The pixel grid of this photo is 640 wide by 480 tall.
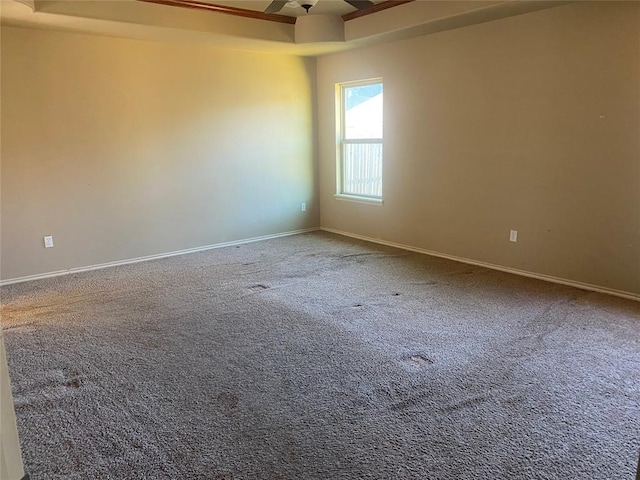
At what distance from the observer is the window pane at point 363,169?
5.76 meters

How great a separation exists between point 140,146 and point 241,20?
1689 mm

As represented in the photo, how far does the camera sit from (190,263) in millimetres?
5004

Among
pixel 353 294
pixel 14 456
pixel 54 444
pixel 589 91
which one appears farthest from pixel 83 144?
pixel 589 91

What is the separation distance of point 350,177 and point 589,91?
10.0 feet

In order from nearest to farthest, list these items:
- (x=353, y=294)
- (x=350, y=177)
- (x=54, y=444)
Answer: (x=54, y=444) < (x=353, y=294) < (x=350, y=177)

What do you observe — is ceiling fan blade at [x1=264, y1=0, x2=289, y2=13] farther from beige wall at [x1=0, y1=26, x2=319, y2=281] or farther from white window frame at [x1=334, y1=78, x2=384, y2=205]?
white window frame at [x1=334, y1=78, x2=384, y2=205]

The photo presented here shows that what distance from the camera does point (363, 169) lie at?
5.96m

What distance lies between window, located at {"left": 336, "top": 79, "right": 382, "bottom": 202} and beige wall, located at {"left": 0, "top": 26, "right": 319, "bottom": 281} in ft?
1.55

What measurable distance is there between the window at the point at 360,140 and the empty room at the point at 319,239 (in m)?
0.03

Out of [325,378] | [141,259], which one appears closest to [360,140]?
[141,259]

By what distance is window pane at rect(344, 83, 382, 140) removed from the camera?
563 centimetres

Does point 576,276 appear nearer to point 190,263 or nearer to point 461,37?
point 461,37

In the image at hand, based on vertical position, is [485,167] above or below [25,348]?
above

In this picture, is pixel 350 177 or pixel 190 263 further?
pixel 350 177
